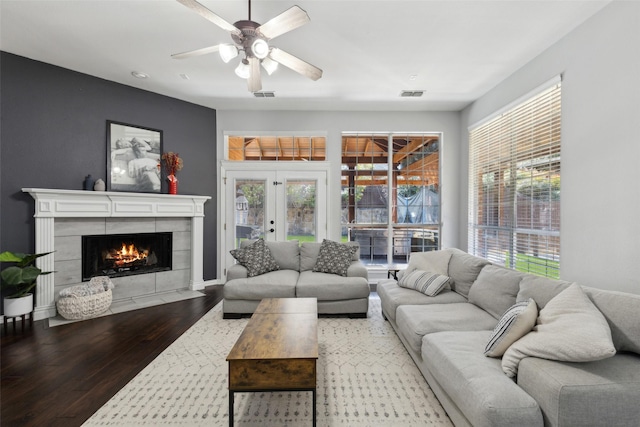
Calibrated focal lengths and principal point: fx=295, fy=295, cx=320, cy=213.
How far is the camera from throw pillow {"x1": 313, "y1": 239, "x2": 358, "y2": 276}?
386cm

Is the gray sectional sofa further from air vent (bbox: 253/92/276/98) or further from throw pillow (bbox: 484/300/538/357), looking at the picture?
air vent (bbox: 253/92/276/98)

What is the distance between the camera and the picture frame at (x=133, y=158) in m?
4.13

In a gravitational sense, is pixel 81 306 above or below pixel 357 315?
above

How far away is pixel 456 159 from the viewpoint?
5.28 m

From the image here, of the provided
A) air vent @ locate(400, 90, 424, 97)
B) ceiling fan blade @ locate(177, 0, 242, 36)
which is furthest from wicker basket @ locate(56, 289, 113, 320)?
air vent @ locate(400, 90, 424, 97)

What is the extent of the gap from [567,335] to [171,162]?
489 centimetres

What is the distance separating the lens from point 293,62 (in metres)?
2.48

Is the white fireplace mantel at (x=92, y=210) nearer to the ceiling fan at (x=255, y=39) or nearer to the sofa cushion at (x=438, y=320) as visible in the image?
the ceiling fan at (x=255, y=39)

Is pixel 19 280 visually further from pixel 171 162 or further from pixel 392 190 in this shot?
pixel 392 190

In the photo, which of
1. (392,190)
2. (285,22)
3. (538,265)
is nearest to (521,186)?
(538,265)

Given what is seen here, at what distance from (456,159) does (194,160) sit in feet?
15.0

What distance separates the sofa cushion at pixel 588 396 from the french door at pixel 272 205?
404 cm

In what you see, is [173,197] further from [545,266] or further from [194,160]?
[545,266]

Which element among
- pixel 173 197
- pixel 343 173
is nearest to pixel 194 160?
pixel 173 197
